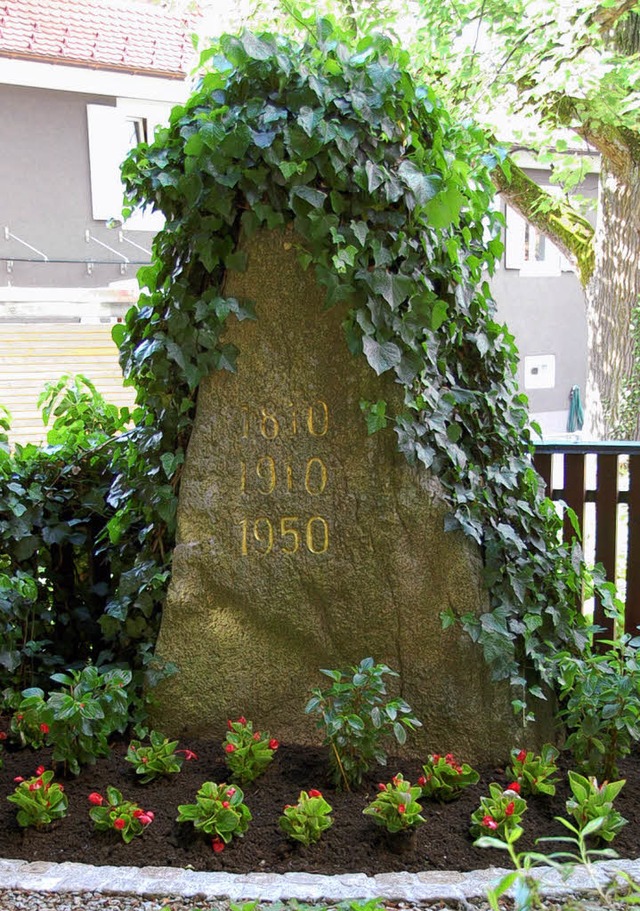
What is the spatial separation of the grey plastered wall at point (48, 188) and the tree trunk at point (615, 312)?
6003 mm

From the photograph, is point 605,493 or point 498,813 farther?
point 605,493

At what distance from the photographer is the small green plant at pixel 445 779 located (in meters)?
2.83

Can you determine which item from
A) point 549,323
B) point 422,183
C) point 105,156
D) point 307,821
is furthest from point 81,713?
point 549,323

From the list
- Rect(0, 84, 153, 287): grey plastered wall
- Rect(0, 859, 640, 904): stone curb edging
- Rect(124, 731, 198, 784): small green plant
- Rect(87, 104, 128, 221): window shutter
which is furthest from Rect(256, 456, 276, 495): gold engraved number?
Rect(87, 104, 128, 221): window shutter

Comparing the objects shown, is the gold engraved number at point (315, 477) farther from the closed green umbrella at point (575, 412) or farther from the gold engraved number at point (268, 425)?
the closed green umbrella at point (575, 412)

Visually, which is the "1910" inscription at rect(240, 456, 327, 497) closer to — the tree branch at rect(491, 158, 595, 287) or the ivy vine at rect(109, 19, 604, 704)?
the ivy vine at rect(109, 19, 604, 704)

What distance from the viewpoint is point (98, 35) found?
10578 mm

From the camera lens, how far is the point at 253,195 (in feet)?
9.91

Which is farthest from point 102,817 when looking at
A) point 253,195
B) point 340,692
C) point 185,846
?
point 253,195

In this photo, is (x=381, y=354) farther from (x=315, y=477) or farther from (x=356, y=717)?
(x=356, y=717)

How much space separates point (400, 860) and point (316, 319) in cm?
184

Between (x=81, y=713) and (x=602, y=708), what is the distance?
1.77 meters

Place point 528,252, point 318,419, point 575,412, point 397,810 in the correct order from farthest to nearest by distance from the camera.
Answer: point 575,412 → point 528,252 → point 318,419 → point 397,810

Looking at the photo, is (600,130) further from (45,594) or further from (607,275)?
(45,594)
